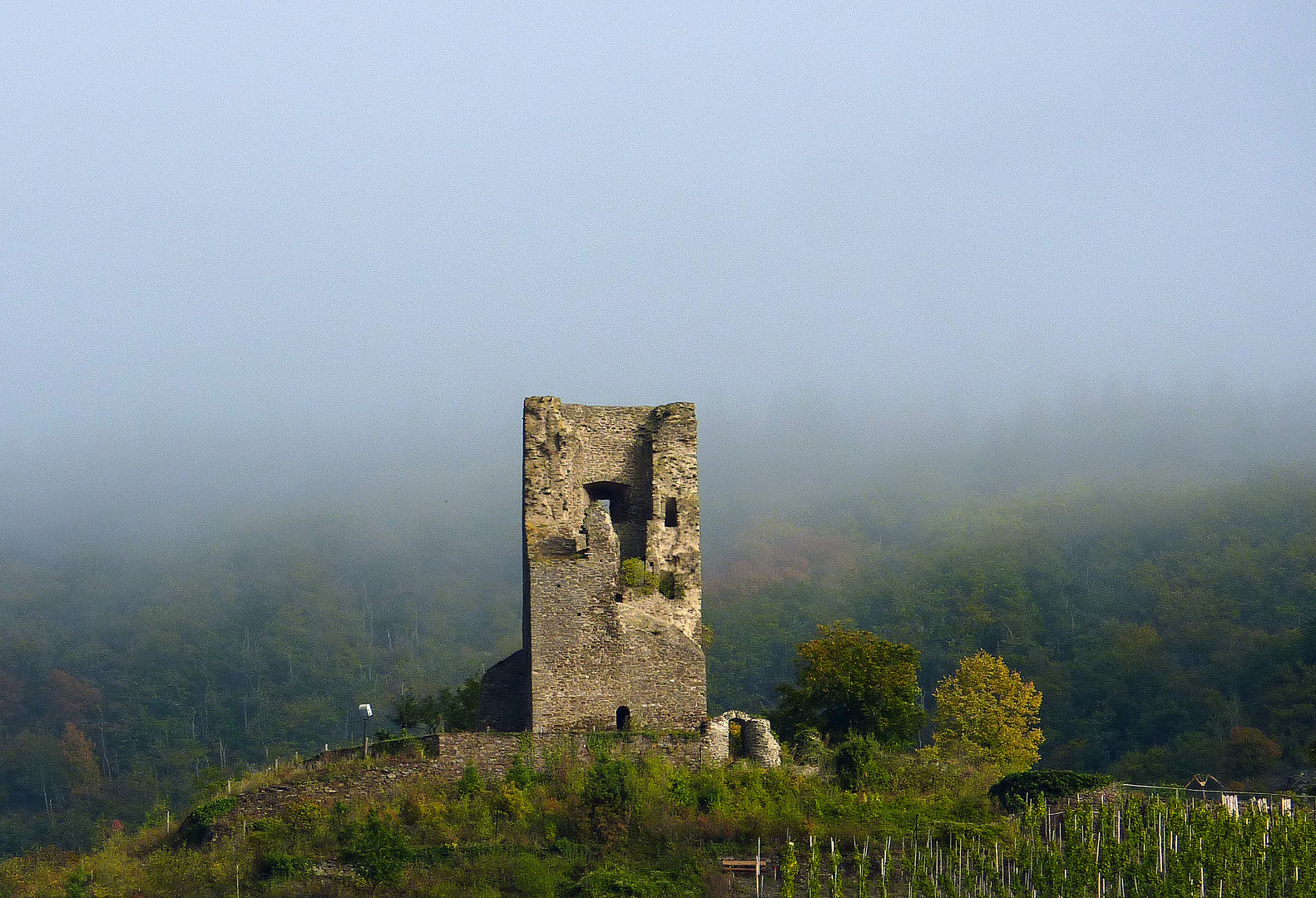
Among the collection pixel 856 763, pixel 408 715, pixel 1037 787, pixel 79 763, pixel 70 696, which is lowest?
pixel 79 763

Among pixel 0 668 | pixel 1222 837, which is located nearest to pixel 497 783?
pixel 1222 837

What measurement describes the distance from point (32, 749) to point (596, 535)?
6617 cm

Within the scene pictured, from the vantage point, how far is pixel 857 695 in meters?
41.7

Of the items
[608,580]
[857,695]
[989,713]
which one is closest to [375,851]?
[608,580]

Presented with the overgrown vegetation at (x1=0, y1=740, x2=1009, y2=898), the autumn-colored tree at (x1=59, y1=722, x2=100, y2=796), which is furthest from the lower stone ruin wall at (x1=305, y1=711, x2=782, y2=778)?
the autumn-colored tree at (x1=59, y1=722, x2=100, y2=796)

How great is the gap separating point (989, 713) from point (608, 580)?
17491 mm

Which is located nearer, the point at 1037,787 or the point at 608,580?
the point at 1037,787

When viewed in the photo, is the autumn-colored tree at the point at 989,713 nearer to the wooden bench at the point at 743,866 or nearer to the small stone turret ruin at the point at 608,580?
the small stone turret ruin at the point at 608,580

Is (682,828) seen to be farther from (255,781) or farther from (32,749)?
(32,749)

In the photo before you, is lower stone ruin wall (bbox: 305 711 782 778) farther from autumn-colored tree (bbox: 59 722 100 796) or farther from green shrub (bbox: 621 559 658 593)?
autumn-colored tree (bbox: 59 722 100 796)

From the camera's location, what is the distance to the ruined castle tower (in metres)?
37.7

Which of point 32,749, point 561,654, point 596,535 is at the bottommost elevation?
point 32,749

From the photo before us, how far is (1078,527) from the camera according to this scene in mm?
117312

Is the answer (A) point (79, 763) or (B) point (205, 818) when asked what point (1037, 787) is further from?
(A) point (79, 763)
